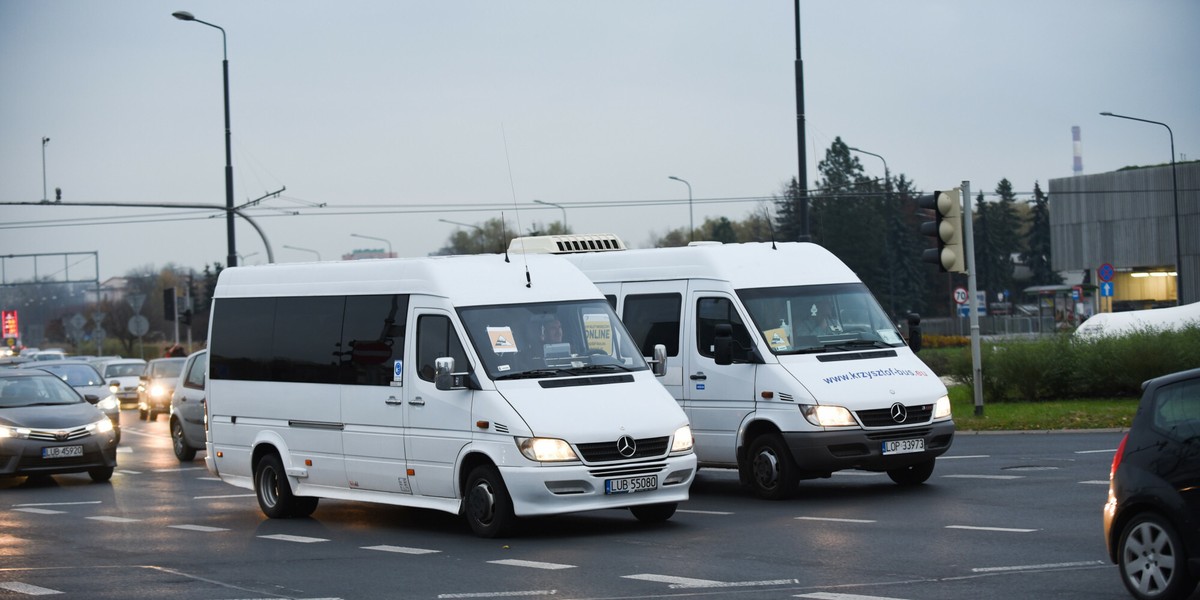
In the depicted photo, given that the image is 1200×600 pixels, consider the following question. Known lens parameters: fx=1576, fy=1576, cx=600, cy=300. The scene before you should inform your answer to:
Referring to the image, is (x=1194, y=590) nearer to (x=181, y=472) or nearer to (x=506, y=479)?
(x=506, y=479)

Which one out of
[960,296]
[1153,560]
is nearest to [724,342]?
[1153,560]

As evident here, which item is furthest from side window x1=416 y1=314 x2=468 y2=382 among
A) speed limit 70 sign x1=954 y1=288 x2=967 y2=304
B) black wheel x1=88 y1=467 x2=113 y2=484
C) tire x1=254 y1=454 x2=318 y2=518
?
speed limit 70 sign x1=954 y1=288 x2=967 y2=304

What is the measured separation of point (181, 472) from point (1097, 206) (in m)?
65.0

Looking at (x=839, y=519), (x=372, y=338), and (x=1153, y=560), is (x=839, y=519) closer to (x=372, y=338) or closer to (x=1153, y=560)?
(x=372, y=338)

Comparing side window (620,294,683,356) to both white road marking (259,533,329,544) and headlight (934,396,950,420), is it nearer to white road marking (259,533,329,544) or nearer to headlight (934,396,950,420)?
headlight (934,396,950,420)

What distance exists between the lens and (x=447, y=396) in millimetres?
13656

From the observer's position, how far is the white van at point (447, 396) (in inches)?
510

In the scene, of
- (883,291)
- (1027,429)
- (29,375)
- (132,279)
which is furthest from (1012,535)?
(132,279)

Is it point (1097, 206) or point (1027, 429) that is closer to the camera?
point (1027, 429)

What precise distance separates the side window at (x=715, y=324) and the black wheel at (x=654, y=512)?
8.43ft

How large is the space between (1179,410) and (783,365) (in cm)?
708

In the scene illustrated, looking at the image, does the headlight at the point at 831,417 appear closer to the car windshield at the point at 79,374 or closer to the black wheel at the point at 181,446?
the black wheel at the point at 181,446

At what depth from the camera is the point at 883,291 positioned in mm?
113125

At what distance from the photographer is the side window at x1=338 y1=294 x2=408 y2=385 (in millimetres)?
14453
